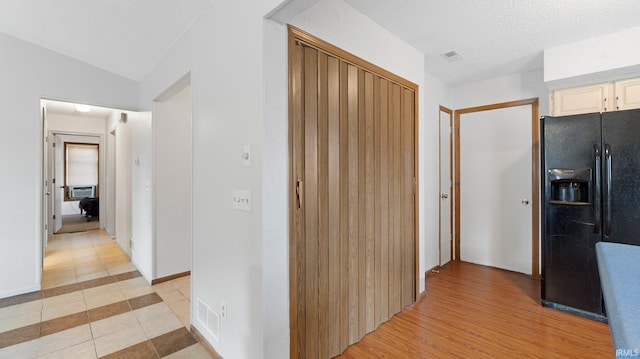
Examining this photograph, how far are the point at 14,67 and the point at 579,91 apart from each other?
5.78 m

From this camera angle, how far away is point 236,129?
1.71m

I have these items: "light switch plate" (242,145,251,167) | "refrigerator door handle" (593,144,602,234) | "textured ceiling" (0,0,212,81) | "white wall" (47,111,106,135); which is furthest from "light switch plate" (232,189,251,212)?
"white wall" (47,111,106,135)

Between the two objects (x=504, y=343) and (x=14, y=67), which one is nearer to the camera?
(x=504, y=343)

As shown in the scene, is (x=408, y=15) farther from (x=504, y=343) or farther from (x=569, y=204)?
(x=504, y=343)

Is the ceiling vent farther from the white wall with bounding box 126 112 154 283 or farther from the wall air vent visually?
the white wall with bounding box 126 112 154 283

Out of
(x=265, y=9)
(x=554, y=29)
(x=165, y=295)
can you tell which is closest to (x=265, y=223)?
(x=265, y=9)

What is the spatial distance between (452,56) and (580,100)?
51.3 inches

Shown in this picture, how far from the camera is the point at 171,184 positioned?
322 centimetres

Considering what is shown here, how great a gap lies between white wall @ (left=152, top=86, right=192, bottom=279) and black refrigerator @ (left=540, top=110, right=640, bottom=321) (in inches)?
145

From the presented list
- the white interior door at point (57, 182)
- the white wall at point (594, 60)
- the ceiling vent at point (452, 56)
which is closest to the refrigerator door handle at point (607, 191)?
the white wall at point (594, 60)

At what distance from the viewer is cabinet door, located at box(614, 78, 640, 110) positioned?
2453 millimetres

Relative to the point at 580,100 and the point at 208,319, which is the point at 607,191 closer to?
the point at 580,100

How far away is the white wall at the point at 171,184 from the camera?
10.2ft

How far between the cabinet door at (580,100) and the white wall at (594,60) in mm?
68
